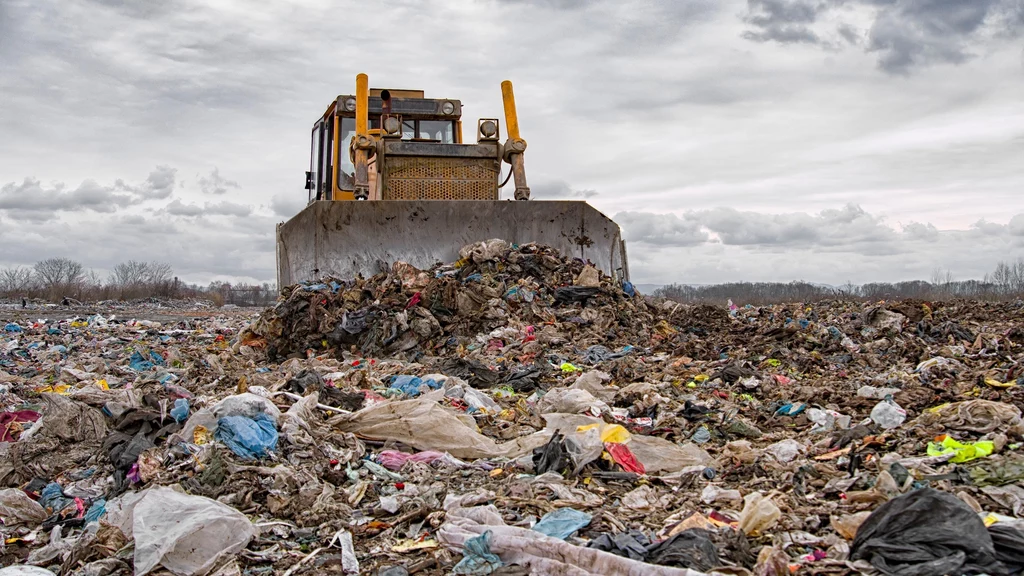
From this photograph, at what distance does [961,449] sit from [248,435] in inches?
127

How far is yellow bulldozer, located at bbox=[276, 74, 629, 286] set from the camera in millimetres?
8312

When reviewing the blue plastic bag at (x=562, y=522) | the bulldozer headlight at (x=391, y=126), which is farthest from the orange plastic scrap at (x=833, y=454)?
the bulldozer headlight at (x=391, y=126)

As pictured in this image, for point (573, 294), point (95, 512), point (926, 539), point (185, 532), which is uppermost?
point (573, 294)

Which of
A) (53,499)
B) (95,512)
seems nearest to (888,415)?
(95,512)

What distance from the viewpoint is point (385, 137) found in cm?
931

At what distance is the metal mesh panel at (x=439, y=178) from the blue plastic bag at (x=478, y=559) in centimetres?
690

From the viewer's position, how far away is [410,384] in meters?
5.56

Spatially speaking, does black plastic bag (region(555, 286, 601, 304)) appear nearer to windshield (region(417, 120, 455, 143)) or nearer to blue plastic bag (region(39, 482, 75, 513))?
A: windshield (region(417, 120, 455, 143))

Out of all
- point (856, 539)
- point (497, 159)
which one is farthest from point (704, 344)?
point (856, 539)

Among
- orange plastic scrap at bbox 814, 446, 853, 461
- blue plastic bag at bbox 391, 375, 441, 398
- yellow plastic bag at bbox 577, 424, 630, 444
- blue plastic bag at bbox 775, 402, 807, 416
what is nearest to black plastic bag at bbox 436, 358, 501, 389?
blue plastic bag at bbox 391, 375, 441, 398

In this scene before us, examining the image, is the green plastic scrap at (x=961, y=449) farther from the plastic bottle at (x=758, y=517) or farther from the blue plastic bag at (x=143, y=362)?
the blue plastic bag at (x=143, y=362)

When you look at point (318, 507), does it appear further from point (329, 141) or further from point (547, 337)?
point (329, 141)

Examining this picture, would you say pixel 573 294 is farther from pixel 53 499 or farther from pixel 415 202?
pixel 53 499

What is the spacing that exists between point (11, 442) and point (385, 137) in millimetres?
5816
